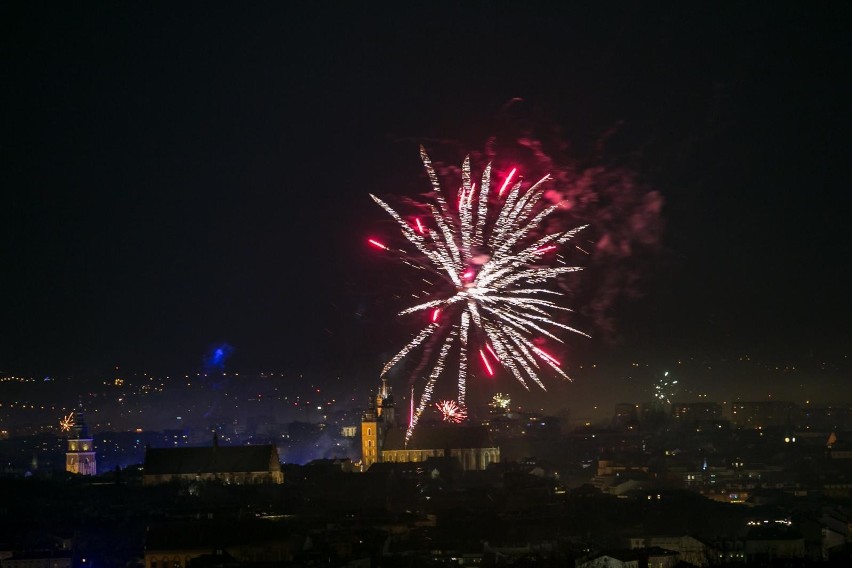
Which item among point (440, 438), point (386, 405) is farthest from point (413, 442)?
point (386, 405)

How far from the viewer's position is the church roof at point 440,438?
109938 millimetres

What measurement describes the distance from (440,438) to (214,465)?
741 inches

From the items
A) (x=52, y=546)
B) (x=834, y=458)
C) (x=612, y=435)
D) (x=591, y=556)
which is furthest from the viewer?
(x=612, y=435)

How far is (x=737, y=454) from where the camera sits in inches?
4658

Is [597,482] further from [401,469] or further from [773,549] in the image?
[773,549]

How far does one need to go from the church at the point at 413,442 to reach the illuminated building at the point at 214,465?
1116 cm

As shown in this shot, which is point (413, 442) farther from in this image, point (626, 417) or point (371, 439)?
point (626, 417)

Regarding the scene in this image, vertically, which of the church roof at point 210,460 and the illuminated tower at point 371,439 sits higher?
the illuminated tower at point 371,439

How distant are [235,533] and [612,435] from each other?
3528 inches

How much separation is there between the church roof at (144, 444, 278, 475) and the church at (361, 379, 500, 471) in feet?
36.2

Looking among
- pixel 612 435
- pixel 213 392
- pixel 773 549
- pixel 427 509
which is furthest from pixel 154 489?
pixel 213 392

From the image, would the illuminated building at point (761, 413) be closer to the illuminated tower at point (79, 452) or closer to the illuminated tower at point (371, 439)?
the illuminated tower at point (371, 439)

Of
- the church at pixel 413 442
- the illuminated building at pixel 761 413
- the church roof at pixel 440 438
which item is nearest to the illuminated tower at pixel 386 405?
the church at pixel 413 442

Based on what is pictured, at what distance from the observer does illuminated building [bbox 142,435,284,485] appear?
9519 cm
